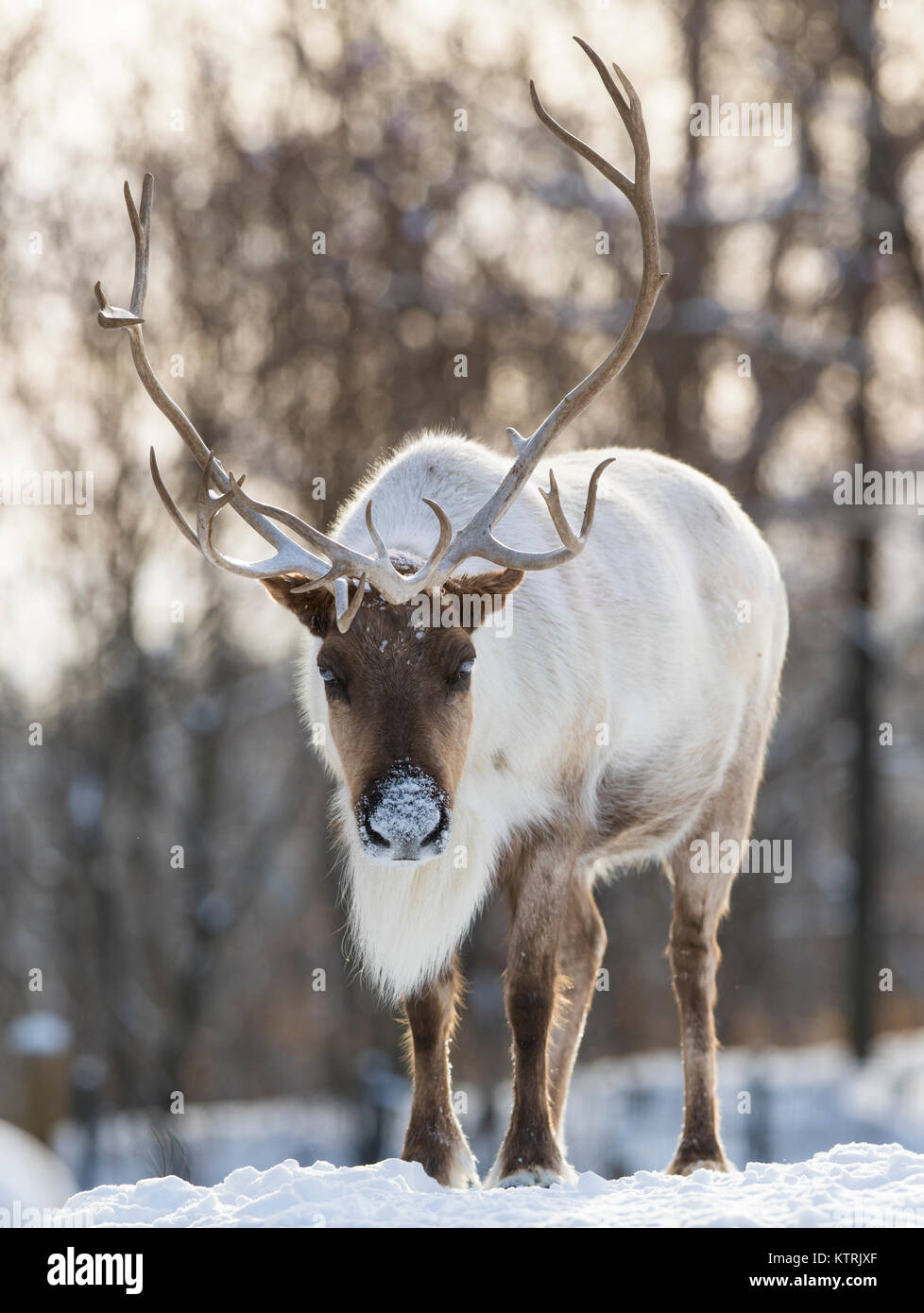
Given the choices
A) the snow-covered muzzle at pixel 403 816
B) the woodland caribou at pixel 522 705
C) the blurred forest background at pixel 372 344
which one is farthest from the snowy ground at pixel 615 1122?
the snow-covered muzzle at pixel 403 816

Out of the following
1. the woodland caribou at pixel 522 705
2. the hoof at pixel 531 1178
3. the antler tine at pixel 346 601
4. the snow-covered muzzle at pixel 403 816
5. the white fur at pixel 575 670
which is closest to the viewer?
the snow-covered muzzle at pixel 403 816

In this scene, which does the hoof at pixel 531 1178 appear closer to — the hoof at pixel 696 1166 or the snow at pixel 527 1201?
the snow at pixel 527 1201

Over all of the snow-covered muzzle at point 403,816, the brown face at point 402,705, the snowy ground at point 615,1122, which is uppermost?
the brown face at point 402,705

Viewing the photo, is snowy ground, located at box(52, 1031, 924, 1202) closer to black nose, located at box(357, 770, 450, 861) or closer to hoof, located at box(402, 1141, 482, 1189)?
hoof, located at box(402, 1141, 482, 1189)

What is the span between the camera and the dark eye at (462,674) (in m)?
4.86

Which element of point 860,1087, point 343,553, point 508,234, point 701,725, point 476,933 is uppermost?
point 508,234

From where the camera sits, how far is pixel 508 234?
46.0 feet

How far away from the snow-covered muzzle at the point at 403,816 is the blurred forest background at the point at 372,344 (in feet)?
27.3

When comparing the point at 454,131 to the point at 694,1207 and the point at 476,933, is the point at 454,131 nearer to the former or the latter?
the point at 476,933

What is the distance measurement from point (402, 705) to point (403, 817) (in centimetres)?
41

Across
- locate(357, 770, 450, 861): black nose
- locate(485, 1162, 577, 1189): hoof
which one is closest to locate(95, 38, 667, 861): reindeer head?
A: locate(357, 770, 450, 861): black nose

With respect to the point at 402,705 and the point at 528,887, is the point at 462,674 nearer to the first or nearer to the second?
the point at 402,705
